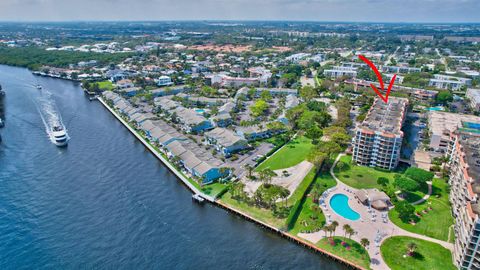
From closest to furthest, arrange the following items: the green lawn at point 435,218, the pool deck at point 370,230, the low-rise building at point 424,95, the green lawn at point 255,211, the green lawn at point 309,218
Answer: the pool deck at point 370,230, the green lawn at point 435,218, the green lawn at point 309,218, the green lawn at point 255,211, the low-rise building at point 424,95

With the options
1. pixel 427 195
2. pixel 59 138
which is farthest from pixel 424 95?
pixel 59 138

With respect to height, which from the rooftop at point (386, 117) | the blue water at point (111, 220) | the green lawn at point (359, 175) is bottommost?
the blue water at point (111, 220)

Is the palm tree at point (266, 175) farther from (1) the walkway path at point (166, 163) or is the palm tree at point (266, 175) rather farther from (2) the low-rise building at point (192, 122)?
(2) the low-rise building at point (192, 122)

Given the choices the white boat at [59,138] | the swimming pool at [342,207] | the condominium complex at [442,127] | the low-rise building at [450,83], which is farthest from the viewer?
the low-rise building at [450,83]

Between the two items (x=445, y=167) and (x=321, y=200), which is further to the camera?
(x=445, y=167)

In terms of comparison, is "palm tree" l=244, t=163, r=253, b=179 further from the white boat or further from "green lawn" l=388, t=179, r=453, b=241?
the white boat

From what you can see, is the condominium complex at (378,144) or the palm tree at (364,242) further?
the condominium complex at (378,144)

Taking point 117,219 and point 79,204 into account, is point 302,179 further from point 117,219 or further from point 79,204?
point 79,204

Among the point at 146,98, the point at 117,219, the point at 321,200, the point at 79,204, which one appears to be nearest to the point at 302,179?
the point at 321,200

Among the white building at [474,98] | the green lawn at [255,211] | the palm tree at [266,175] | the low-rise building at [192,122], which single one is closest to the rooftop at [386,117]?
the palm tree at [266,175]
